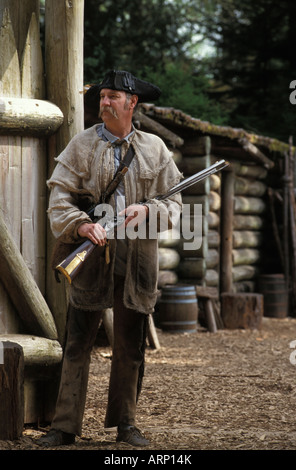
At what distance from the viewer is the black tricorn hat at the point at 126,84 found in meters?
4.30

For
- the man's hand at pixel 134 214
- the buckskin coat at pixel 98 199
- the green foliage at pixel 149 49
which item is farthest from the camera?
the green foliage at pixel 149 49

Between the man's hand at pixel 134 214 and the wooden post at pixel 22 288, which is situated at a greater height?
the man's hand at pixel 134 214

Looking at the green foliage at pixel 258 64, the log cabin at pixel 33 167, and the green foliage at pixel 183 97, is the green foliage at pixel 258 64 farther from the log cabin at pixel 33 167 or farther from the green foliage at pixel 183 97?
the log cabin at pixel 33 167

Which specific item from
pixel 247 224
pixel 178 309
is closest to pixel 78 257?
pixel 178 309

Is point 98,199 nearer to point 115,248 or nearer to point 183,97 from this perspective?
point 115,248

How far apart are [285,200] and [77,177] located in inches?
381

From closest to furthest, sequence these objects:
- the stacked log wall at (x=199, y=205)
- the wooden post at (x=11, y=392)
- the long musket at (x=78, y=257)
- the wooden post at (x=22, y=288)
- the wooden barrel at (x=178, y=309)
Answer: the long musket at (x=78, y=257), the wooden post at (x=11, y=392), the wooden post at (x=22, y=288), the wooden barrel at (x=178, y=309), the stacked log wall at (x=199, y=205)

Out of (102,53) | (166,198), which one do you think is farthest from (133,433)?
(102,53)

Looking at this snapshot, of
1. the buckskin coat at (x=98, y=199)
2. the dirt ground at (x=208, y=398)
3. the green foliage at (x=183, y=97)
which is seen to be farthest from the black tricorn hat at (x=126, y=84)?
the green foliage at (x=183, y=97)

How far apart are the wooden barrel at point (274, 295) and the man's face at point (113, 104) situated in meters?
9.24

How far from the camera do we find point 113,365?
4492 mm

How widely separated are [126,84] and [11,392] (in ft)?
6.59

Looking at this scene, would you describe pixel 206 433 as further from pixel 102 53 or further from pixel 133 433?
pixel 102 53

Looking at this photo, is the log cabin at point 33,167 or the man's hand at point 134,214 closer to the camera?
the man's hand at point 134,214
